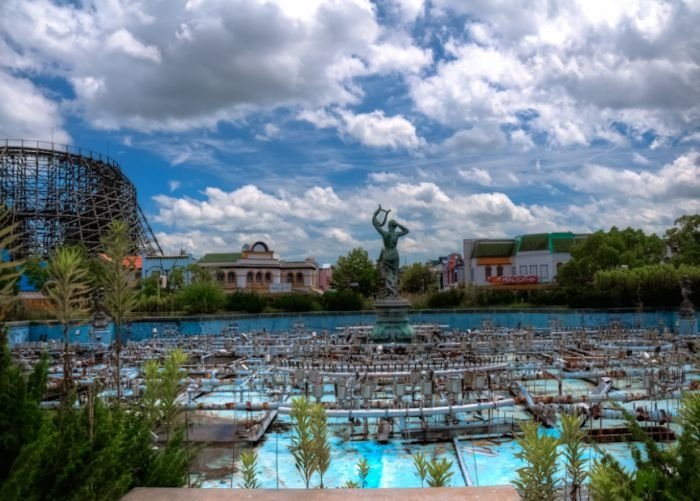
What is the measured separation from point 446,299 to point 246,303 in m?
13.7

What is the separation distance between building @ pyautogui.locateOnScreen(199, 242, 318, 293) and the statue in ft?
96.0

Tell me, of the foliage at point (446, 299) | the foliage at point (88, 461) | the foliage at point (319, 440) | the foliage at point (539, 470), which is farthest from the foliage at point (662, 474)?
the foliage at point (446, 299)

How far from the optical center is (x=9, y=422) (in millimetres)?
3791

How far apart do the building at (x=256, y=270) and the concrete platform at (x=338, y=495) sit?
155ft

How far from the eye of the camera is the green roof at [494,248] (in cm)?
5300

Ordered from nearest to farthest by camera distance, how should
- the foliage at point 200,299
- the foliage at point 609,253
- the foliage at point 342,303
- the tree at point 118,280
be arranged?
1. the tree at point 118,280
2. the foliage at point 200,299
3. the foliage at point 342,303
4. the foliage at point 609,253

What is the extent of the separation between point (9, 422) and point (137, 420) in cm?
149

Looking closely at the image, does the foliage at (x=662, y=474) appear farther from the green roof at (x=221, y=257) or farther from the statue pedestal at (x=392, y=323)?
the green roof at (x=221, y=257)

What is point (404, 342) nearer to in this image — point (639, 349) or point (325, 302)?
point (639, 349)

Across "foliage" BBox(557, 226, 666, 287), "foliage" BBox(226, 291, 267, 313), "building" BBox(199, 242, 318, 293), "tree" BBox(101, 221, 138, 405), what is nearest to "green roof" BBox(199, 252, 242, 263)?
"building" BBox(199, 242, 318, 293)

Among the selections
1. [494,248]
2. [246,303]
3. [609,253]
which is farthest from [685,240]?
[246,303]

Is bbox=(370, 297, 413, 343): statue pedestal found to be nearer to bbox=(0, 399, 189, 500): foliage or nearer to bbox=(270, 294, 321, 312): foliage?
bbox=(270, 294, 321, 312): foliage

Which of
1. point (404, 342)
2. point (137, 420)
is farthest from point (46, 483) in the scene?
point (404, 342)

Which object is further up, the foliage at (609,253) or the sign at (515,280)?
the foliage at (609,253)
